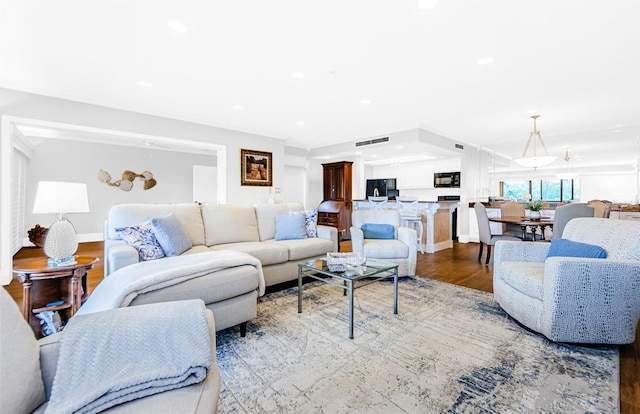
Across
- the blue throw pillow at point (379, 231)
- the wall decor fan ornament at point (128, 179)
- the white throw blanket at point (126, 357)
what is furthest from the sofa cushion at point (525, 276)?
the wall decor fan ornament at point (128, 179)

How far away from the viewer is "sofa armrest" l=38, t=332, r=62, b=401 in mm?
847

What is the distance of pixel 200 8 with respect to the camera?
2043 millimetres

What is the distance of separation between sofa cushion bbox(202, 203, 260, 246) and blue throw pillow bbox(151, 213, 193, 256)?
451mm

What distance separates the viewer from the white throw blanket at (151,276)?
1.68 metres

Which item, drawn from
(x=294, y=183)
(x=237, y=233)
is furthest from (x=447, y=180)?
(x=237, y=233)

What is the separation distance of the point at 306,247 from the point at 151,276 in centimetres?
179

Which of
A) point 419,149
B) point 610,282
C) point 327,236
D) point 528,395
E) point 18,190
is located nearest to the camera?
point 528,395

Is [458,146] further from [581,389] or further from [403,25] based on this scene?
[581,389]

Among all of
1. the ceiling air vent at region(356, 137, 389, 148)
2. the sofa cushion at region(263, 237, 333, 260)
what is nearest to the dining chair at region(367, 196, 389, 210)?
the ceiling air vent at region(356, 137, 389, 148)

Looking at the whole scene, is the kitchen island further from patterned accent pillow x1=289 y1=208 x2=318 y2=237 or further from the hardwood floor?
patterned accent pillow x1=289 y1=208 x2=318 y2=237

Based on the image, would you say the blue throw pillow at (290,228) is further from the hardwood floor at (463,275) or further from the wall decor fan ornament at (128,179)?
the wall decor fan ornament at (128,179)

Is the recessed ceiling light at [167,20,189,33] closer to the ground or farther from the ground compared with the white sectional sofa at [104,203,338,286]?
farther from the ground

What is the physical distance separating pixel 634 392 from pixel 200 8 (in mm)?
3585

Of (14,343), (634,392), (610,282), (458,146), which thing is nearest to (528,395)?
(634,392)
